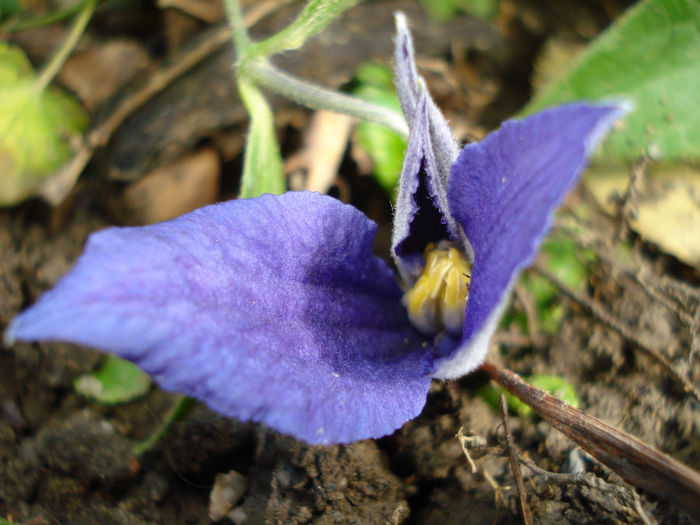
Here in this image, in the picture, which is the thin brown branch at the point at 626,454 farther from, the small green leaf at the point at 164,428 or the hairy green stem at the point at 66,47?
the hairy green stem at the point at 66,47

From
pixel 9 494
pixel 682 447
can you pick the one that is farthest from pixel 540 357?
pixel 9 494

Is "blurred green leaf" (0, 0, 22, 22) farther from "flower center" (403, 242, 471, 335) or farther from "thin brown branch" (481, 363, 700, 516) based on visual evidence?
"thin brown branch" (481, 363, 700, 516)

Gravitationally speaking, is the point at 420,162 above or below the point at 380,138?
above

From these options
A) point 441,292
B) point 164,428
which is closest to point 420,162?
point 441,292

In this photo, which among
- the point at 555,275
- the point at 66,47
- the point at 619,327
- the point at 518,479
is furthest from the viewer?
the point at 66,47

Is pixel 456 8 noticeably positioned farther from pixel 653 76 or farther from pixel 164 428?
pixel 164 428

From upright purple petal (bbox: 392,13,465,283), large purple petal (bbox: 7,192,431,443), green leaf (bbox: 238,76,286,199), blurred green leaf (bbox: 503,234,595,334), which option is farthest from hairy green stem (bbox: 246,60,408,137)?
blurred green leaf (bbox: 503,234,595,334)

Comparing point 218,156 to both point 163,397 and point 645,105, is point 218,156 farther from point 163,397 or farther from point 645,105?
point 645,105

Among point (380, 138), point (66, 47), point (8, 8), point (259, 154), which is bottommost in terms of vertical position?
point (380, 138)
